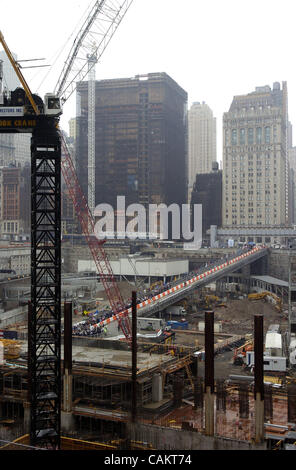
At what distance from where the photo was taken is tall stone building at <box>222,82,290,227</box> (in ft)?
490

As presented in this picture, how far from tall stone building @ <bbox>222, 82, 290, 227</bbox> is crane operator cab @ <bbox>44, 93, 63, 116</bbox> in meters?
131

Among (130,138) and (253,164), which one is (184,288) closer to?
(253,164)

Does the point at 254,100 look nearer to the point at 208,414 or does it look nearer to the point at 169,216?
the point at 169,216

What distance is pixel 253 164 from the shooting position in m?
152

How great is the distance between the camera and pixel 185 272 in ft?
284

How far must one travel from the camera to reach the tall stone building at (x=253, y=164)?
14925 cm

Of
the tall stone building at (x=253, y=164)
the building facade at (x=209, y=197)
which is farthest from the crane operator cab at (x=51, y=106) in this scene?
the building facade at (x=209, y=197)

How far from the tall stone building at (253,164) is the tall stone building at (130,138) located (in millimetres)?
19034

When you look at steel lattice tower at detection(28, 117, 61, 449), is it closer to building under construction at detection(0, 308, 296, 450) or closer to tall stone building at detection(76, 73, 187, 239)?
building under construction at detection(0, 308, 296, 450)

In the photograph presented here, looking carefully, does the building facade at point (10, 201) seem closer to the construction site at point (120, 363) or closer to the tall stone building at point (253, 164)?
the tall stone building at point (253, 164)

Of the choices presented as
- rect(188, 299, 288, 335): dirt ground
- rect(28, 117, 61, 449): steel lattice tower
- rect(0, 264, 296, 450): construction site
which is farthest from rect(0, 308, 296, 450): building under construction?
rect(188, 299, 288, 335): dirt ground

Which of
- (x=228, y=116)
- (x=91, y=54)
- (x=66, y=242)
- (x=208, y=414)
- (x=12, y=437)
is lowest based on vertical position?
(x=12, y=437)

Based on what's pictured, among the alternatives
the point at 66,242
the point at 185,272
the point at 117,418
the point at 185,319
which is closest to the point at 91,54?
the point at 185,319

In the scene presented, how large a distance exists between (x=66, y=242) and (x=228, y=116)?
64.6 meters
